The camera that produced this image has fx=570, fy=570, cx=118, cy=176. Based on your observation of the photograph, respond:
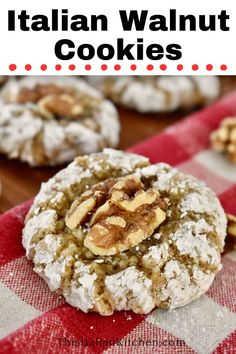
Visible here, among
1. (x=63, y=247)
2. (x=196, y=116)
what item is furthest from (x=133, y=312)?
(x=196, y=116)

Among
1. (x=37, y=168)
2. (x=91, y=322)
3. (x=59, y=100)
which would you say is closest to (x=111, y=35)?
(x=59, y=100)

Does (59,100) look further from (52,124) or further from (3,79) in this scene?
(3,79)

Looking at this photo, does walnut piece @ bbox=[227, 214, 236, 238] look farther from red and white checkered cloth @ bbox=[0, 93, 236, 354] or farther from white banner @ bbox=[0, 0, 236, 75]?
white banner @ bbox=[0, 0, 236, 75]

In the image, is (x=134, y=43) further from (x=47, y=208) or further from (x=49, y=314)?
(x=49, y=314)

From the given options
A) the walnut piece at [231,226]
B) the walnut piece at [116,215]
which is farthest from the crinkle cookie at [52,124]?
the walnut piece at [231,226]

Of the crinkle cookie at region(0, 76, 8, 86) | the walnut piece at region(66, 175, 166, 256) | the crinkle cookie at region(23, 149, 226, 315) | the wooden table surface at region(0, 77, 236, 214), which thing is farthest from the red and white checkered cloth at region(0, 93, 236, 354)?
the crinkle cookie at region(0, 76, 8, 86)

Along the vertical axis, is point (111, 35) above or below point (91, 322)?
above

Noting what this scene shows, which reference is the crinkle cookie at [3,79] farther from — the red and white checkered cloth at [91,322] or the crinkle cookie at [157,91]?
the red and white checkered cloth at [91,322]
